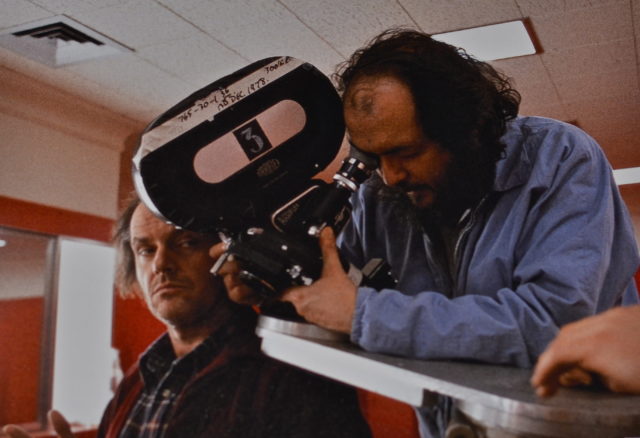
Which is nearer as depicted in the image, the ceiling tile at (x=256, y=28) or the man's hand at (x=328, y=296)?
the man's hand at (x=328, y=296)

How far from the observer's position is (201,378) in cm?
97

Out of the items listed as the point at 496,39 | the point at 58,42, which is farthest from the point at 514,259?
the point at 58,42

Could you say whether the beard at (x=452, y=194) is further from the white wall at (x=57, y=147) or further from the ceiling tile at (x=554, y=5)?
the white wall at (x=57, y=147)

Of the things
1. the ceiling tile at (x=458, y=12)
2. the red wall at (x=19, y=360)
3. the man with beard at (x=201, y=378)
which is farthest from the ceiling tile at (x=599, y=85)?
the red wall at (x=19, y=360)

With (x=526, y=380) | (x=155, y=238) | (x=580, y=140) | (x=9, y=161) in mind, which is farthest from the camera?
(x=9, y=161)

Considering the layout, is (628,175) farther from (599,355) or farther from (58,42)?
(599,355)

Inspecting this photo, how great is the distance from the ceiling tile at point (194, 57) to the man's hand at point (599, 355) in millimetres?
3129

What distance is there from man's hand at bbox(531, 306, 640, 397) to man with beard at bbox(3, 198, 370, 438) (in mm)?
419

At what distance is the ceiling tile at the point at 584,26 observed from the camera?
10.1 feet

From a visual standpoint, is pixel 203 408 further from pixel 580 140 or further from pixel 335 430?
pixel 580 140

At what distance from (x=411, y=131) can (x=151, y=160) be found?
403 mm

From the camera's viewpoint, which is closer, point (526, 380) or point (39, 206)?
point (526, 380)

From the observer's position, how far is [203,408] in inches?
36.9

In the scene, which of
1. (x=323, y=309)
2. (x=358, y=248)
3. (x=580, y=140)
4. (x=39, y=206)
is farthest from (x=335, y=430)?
(x=39, y=206)
